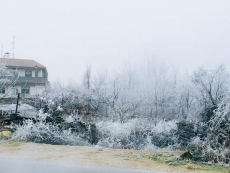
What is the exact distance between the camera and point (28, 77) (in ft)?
132

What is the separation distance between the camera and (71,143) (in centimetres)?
1753

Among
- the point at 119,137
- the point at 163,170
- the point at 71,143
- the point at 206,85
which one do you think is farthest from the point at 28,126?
the point at 206,85

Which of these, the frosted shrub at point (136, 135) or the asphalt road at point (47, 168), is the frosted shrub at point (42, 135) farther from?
the asphalt road at point (47, 168)

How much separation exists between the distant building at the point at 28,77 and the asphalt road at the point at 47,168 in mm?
28480

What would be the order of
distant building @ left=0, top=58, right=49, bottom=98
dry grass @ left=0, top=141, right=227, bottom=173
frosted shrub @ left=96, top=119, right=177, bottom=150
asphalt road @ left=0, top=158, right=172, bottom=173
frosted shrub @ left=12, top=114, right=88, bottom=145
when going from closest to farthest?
asphalt road @ left=0, top=158, right=172, bottom=173, dry grass @ left=0, top=141, right=227, bottom=173, frosted shrub @ left=12, top=114, right=88, bottom=145, frosted shrub @ left=96, top=119, right=177, bottom=150, distant building @ left=0, top=58, right=49, bottom=98

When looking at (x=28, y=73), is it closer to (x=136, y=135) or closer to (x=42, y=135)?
(x=42, y=135)

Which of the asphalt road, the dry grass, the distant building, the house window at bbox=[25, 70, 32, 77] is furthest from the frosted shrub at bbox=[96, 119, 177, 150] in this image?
the house window at bbox=[25, 70, 32, 77]

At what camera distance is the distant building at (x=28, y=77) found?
3912 centimetres

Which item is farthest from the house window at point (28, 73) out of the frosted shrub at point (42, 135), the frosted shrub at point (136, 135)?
the frosted shrub at point (42, 135)

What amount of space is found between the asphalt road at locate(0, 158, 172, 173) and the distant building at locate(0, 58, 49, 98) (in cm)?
2848

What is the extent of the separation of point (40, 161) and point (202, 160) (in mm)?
6909

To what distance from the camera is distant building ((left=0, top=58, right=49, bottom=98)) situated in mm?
39125

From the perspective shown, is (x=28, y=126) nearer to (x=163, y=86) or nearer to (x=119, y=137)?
(x=119, y=137)

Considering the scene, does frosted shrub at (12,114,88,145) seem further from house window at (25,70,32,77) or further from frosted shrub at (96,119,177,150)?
house window at (25,70,32,77)
